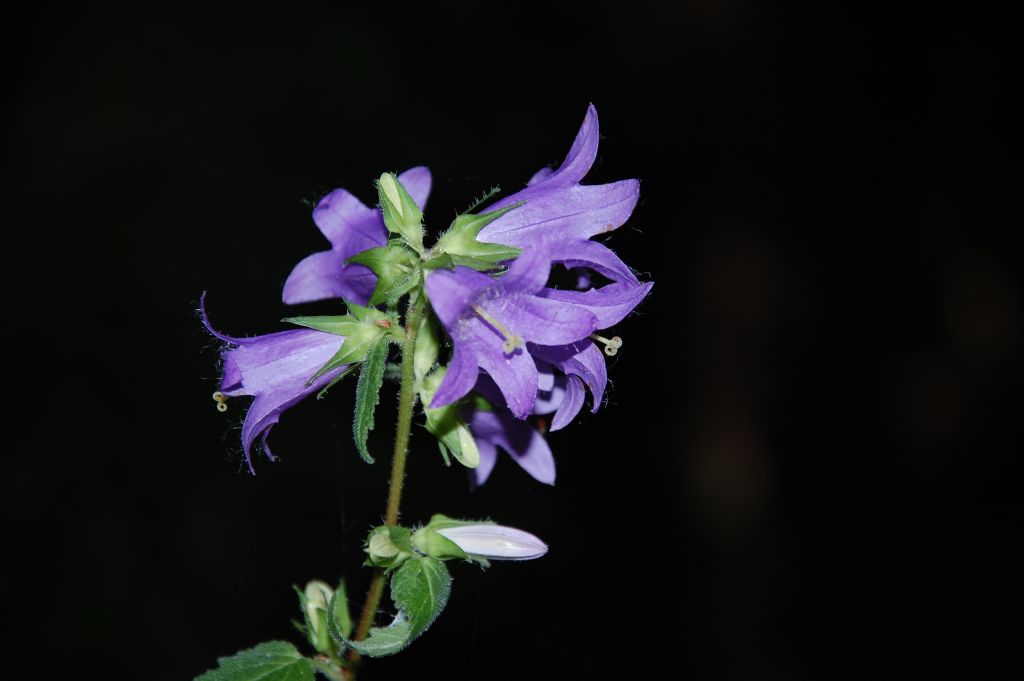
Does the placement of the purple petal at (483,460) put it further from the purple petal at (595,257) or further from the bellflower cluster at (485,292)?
the purple petal at (595,257)

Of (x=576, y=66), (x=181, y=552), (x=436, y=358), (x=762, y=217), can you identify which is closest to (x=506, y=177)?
(x=576, y=66)

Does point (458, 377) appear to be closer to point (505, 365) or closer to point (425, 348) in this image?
point (505, 365)

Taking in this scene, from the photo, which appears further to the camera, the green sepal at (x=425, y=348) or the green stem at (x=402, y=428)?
the green sepal at (x=425, y=348)

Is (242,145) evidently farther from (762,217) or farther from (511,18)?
(762,217)

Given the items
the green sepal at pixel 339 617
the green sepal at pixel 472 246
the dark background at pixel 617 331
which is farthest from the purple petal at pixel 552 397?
the dark background at pixel 617 331

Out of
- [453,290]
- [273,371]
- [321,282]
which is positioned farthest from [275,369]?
[453,290]

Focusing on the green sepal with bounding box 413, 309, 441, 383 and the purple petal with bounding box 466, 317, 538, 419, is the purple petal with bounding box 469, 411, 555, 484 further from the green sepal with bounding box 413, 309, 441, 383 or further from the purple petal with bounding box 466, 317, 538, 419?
the purple petal with bounding box 466, 317, 538, 419
